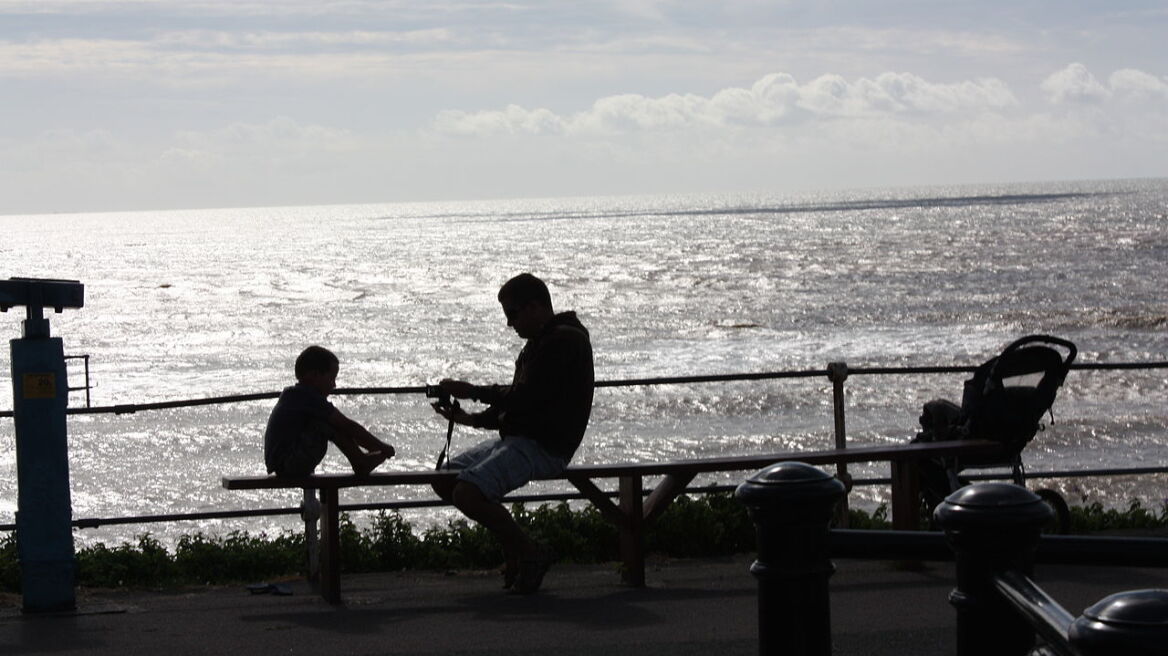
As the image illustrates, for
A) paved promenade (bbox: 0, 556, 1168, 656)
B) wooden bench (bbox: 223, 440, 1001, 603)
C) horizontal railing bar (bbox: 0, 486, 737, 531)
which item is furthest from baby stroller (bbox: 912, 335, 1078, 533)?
horizontal railing bar (bbox: 0, 486, 737, 531)

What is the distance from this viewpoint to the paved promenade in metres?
6.09

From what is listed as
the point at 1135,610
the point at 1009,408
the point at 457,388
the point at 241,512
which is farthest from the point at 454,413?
the point at 1135,610

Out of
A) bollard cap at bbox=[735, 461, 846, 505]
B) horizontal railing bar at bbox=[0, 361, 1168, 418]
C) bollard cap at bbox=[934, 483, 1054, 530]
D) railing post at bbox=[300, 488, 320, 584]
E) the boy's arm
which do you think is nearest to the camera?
bollard cap at bbox=[934, 483, 1054, 530]

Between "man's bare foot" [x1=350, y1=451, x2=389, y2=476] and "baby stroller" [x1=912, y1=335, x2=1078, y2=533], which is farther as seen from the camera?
"baby stroller" [x1=912, y1=335, x2=1078, y2=533]

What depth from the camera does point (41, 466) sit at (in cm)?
700

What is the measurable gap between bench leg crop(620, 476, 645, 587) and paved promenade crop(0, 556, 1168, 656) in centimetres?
8

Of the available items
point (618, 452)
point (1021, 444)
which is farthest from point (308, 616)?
point (618, 452)

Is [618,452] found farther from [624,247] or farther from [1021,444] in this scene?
[624,247]

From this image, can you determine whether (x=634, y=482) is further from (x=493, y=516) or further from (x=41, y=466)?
(x=41, y=466)

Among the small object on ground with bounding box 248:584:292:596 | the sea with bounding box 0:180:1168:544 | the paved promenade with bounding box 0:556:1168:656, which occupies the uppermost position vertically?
the paved promenade with bounding box 0:556:1168:656

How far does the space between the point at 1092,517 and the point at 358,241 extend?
158 m

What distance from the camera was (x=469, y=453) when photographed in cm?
745

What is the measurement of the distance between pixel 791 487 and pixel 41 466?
4.83m

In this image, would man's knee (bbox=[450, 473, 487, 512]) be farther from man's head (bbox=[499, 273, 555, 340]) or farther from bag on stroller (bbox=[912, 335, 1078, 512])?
bag on stroller (bbox=[912, 335, 1078, 512])
